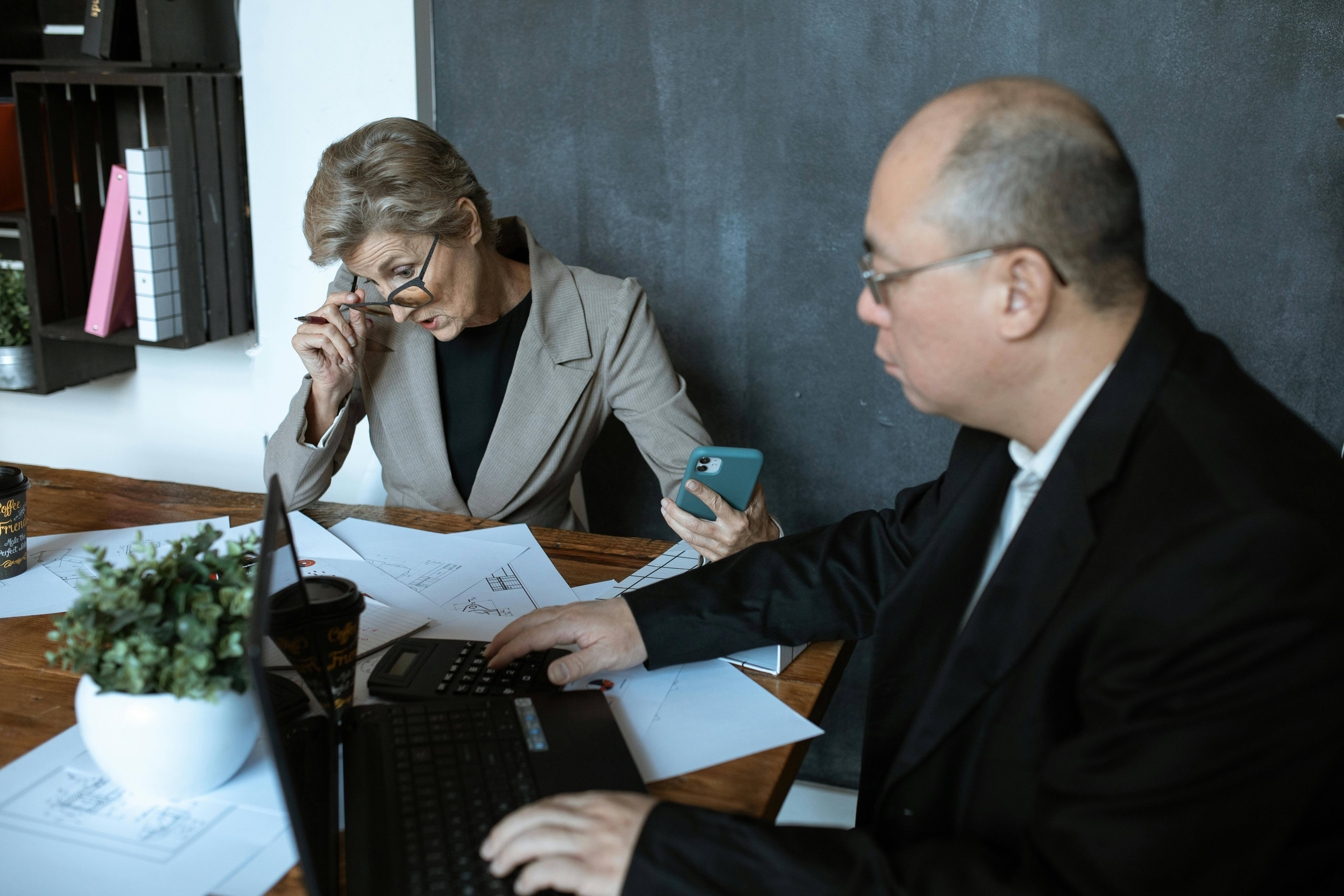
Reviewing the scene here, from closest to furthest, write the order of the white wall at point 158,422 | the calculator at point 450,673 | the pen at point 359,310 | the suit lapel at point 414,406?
the calculator at point 450,673, the pen at point 359,310, the suit lapel at point 414,406, the white wall at point 158,422

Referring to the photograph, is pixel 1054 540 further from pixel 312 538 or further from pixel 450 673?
pixel 312 538

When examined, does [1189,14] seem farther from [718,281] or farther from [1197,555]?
[1197,555]

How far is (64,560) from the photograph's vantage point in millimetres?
1464

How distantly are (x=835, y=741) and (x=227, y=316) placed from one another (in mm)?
1975

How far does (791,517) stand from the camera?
2.48 meters

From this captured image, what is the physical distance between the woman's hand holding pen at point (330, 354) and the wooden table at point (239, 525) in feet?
0.62

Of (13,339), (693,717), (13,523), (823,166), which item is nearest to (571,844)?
(693,717)

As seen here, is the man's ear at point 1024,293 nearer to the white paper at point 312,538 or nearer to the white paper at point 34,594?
the white paper at point 312,538

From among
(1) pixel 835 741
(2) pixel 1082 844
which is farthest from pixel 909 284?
(1) pixel 835 741

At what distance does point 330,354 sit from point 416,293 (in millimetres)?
201

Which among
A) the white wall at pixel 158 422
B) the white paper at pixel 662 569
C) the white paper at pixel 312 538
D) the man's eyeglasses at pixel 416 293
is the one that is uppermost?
the man's eyeglasses at pixel 416 293

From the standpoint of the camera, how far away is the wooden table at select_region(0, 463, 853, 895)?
0.97m

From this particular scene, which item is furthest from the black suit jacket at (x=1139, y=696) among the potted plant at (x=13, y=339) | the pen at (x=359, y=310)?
the potted plant at (x=13, y=339)

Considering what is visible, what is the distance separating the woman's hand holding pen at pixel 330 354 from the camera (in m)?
1.80
